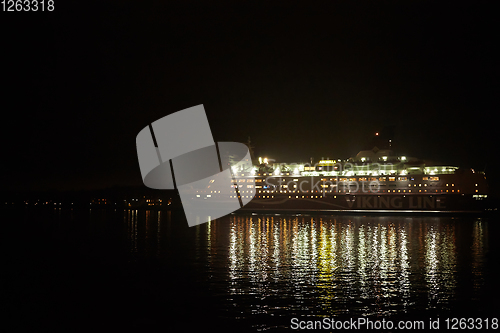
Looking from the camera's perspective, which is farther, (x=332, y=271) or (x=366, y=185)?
(x=366, y=185)

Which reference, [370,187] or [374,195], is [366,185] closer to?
[370,187]

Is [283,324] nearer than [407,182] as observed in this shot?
Yes

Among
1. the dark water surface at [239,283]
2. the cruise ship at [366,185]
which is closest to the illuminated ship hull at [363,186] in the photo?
the cruise ship at [366,185]

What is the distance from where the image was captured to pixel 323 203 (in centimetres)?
4484

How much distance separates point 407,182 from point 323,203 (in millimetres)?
8821

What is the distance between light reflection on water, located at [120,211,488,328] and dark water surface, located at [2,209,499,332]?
0.03 meters

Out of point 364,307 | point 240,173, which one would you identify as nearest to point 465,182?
point 240,173

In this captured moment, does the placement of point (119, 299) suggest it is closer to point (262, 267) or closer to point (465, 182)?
point (262, 267)

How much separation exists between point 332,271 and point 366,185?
31994mm

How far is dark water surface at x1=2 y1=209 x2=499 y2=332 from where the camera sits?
9.11m

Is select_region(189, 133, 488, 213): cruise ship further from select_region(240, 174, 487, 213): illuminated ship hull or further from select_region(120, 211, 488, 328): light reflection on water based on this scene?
select_region(120, 211, 488, 328): light reflection on water

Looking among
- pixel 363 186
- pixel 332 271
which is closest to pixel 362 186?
pixel 363 186

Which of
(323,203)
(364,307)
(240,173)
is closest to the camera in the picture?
(364,307)

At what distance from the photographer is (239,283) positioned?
11.9 metres
